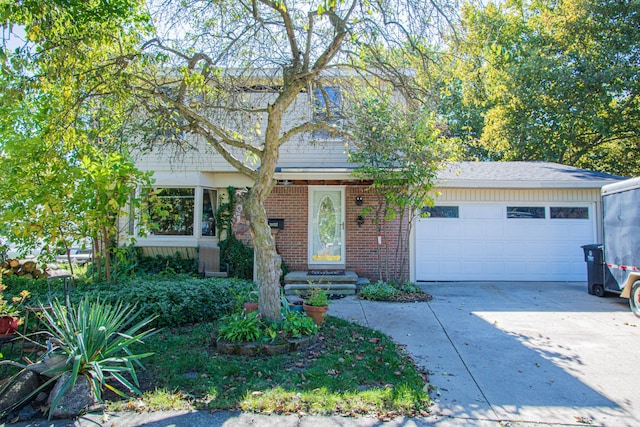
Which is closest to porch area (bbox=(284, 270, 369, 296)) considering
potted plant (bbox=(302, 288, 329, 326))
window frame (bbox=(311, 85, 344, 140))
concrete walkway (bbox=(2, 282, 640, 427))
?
concrete walkway (bbox=(2, 282, 640, 427))

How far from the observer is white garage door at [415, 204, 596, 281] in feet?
35.6

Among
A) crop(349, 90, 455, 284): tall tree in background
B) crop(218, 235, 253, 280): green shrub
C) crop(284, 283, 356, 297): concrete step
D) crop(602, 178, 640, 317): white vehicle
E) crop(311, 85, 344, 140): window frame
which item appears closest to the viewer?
crop(349, 90, 455, 284): tall tree in background

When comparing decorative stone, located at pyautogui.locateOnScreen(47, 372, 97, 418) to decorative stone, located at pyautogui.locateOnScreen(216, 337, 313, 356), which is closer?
decorative stone, located at pyautogui.locateOnScreen(47, 372, 97, 418)

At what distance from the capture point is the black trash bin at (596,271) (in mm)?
8992

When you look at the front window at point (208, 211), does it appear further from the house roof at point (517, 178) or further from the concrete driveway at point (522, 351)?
the house roof at point (517, 178)

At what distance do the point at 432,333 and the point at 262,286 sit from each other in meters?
2.71

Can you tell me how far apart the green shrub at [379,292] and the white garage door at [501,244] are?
2138 millimetres

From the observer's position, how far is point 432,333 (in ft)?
20.7

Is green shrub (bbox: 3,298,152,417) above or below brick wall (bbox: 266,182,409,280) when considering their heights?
below

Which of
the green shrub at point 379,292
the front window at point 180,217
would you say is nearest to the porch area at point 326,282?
the green shrub at point 379,292

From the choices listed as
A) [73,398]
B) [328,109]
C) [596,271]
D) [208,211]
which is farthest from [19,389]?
[596,271]

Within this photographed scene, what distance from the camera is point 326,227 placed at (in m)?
11.0

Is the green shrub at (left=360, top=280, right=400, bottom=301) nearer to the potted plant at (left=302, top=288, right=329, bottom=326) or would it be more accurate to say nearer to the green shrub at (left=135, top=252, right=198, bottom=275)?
the potted plant at (left=302, top=288, right=329, bottom=326)

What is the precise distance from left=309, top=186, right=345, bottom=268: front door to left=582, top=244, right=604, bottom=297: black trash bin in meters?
5.70
